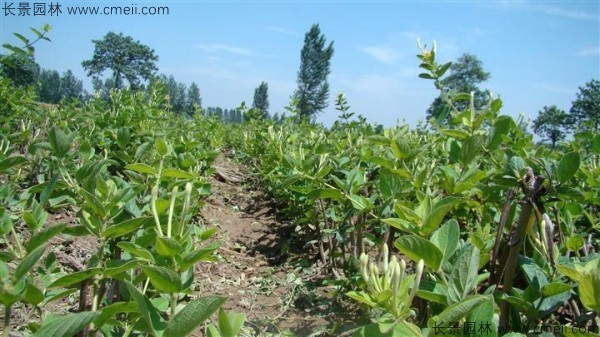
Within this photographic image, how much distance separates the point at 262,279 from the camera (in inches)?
97.7

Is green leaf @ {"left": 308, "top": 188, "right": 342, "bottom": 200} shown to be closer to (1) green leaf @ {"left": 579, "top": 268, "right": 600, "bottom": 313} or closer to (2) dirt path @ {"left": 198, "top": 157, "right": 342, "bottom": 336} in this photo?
(2) dirt path @ {"left": 198, "top": 157, "right": 342, "bottom": 336}

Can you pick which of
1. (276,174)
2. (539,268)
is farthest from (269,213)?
(539,268)

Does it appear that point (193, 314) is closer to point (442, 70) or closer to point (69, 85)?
point (442, 70)

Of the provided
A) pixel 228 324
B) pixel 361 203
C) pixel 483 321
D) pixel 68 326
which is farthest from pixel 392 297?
pixel 361 203

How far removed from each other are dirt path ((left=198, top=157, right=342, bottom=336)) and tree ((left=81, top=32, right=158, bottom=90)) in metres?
49.8

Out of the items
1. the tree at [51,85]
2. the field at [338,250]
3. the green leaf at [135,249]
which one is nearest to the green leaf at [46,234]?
the field at [338,250]

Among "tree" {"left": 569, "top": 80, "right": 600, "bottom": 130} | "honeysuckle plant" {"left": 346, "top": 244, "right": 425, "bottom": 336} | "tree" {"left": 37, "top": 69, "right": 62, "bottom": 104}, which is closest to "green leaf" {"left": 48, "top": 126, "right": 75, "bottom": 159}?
"honeysuckle plant" {"left": 346, "top": 244, "right": 425, "bottom": 336}

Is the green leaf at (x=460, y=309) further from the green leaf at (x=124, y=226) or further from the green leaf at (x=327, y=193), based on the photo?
the green leaf at (x=327, y=193)

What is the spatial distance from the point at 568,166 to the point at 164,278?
892 mm

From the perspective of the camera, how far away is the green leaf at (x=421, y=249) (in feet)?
2.77

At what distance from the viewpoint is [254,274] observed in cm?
261

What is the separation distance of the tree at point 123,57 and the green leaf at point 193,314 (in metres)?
52.5

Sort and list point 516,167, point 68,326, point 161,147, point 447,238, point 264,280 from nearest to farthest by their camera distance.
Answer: point 68,326, point 447,238, point 516,167, point 161,147, point 264,280

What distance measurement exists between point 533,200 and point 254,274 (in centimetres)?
191
